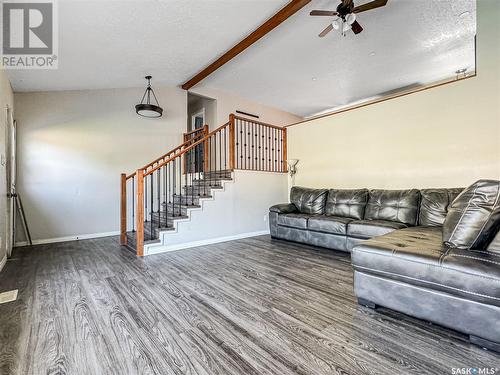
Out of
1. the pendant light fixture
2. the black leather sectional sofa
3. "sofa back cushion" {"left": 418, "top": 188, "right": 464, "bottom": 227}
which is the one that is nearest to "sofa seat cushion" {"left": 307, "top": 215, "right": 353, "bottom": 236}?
"sofa back cushion" {"left": 418, "top": 188, "right": 464, "bottom": 227}

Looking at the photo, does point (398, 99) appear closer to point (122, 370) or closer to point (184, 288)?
point (184, 288)

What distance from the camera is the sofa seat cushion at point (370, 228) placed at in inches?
129

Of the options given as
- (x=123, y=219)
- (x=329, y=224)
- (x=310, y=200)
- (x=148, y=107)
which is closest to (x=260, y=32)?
(x=148, y=107)

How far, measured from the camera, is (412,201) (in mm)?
3574

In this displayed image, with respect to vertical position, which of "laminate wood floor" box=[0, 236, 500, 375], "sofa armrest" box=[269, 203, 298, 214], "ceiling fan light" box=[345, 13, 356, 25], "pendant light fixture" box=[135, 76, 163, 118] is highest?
"ceiling fan light" box=[345, 13, 356, 25]

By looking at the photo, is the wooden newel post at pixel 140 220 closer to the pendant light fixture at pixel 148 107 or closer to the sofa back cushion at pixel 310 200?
the pendant light fixture at pixel 148 107

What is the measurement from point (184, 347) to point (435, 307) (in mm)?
1755

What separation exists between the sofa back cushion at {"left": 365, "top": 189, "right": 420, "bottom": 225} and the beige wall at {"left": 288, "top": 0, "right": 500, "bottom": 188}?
0.47m

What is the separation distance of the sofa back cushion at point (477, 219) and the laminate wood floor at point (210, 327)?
0.69m

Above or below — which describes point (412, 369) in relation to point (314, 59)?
below

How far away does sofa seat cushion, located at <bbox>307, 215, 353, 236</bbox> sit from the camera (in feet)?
12.0

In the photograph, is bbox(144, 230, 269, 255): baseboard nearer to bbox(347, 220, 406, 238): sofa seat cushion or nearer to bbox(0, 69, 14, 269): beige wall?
bbox(0, 69, 14, 269): beige wall

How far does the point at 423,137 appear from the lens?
3855 mm

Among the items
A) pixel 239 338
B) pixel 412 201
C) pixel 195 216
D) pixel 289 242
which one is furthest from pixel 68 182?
pixel 412 201
